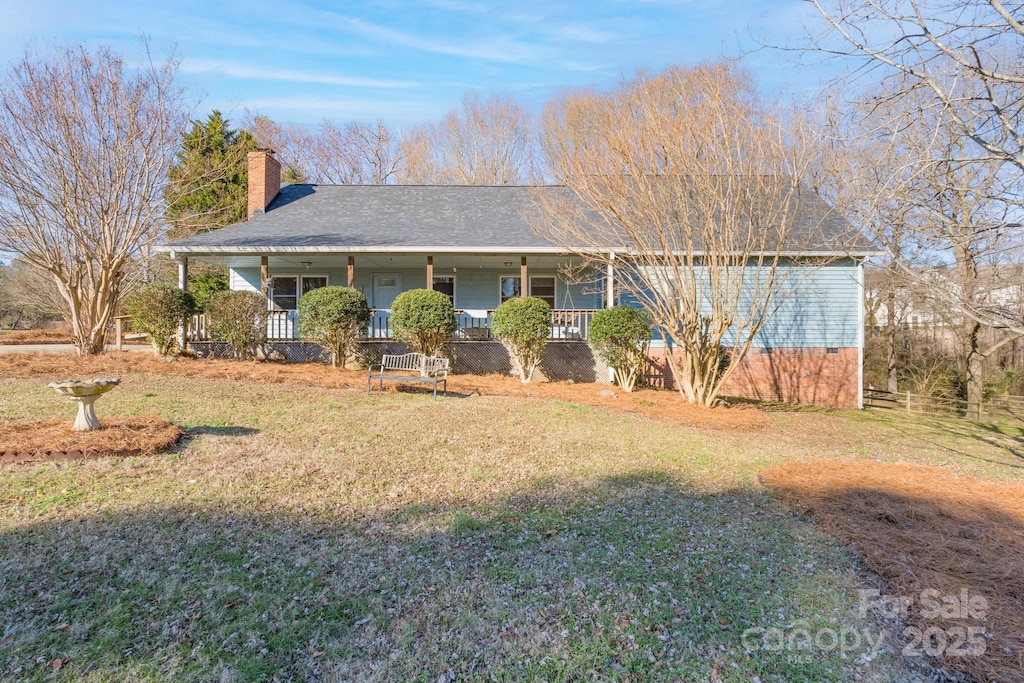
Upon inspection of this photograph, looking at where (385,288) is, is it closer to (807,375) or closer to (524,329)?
(524,329)

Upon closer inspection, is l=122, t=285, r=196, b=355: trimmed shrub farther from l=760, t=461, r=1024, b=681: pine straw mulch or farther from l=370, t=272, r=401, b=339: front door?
l=760, t=461, r=1024, b=681: pine straw mulch

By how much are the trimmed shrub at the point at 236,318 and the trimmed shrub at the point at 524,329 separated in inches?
221

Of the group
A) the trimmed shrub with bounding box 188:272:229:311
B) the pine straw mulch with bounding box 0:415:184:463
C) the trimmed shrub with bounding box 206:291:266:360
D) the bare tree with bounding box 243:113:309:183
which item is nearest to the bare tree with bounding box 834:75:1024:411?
the pine straw mulch with bounding box 0:415:184:463

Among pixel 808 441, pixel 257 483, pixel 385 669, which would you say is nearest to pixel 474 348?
pixel 808 441

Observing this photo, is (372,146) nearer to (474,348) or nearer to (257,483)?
(474,348)

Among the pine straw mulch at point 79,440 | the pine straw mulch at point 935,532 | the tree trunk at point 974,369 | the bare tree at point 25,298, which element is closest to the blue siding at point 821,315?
the tree trunk at point 974,369

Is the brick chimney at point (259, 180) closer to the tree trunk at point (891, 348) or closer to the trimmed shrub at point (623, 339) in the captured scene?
the trimmed shrub at point (623, 339)

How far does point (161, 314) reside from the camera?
501 inches

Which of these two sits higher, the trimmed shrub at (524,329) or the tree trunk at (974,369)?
the trimmed shrub at (524,329)

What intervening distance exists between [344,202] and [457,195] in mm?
3623

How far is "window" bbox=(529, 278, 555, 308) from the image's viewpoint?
17891 millimetres

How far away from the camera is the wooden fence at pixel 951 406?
14795 mm

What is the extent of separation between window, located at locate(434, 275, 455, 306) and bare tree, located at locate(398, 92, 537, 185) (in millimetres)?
13693

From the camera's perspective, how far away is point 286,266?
682 inches
